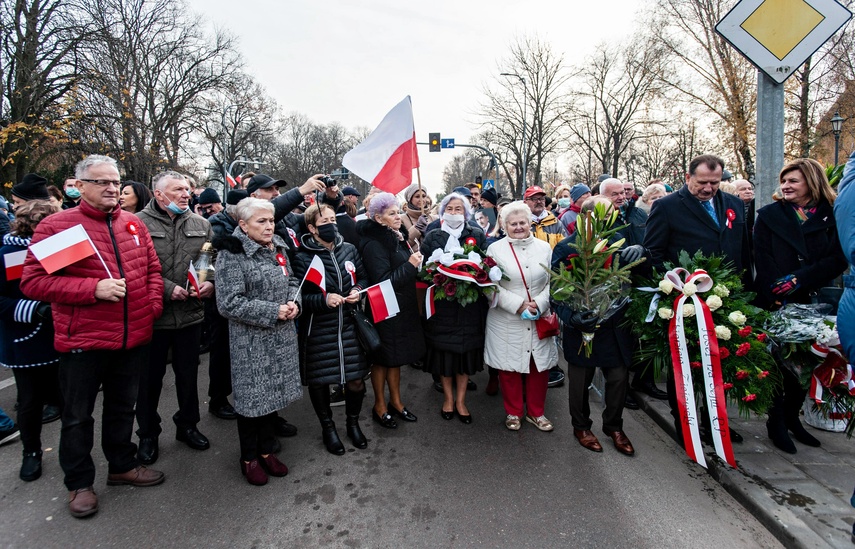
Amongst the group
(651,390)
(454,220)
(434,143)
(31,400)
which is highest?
(434,143)

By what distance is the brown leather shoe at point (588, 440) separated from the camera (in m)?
3.90

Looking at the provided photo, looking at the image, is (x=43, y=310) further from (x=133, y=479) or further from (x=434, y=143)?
(x=434, y=143)

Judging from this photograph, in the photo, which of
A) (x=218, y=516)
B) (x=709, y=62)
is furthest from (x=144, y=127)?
(x=709, y=62)

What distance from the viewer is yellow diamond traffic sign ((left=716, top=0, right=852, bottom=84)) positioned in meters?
3.39

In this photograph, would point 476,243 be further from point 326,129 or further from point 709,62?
point 326,129

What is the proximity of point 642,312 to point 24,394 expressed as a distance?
15.5 feet

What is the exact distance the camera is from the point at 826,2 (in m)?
3.35

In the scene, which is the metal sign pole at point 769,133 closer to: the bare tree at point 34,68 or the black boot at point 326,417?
the black boot at point 326,417

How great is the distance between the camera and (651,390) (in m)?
5.00

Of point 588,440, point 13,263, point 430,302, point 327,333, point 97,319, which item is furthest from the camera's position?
point 430,302

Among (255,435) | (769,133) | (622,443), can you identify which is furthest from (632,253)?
(255,435)

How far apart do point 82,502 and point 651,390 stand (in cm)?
502

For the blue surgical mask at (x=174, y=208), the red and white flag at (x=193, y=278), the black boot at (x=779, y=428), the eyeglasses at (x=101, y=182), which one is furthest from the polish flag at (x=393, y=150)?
the black boot at (x=779, y=428)

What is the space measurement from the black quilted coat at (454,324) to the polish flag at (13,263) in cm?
322
